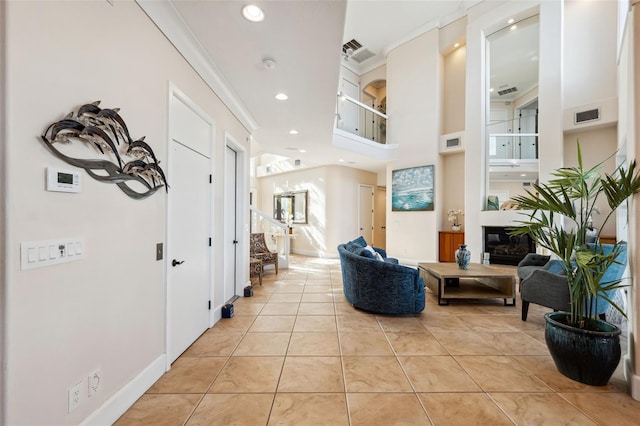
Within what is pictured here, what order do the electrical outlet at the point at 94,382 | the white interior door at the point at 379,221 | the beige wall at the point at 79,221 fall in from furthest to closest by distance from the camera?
the white interior door at the point at 379,221 → the electrical outlet at the point at 94,382 → the beige wall at the point at 79,221

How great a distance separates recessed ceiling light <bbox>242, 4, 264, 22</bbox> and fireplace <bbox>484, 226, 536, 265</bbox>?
6.01 metres

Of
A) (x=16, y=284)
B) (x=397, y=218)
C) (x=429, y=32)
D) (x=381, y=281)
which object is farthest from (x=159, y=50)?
(x=429, y=32)

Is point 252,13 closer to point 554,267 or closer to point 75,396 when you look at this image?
point 75,396

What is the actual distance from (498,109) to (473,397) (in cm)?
630

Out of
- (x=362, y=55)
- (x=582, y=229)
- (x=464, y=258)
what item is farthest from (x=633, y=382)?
(x=362, y=55)

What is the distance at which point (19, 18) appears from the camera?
1.09 metres

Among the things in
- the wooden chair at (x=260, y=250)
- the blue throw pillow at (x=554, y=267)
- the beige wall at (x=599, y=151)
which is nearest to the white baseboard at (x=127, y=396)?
the wooden chair at (x=260, y=250)

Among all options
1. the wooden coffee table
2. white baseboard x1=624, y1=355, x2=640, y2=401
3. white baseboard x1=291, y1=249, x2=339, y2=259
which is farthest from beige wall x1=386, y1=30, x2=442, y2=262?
white baseboard x1=624, y1=355, x2=640, y2=401

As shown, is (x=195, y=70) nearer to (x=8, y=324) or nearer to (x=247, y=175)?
(x=247, y=175)

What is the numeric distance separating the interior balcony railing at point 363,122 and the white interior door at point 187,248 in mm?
4683

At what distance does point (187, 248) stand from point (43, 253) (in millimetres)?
1298

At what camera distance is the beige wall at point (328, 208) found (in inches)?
312

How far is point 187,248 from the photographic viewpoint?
2471 millimetres

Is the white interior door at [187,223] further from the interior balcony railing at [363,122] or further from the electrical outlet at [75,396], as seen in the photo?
the interior balcony railing at [363,122]
